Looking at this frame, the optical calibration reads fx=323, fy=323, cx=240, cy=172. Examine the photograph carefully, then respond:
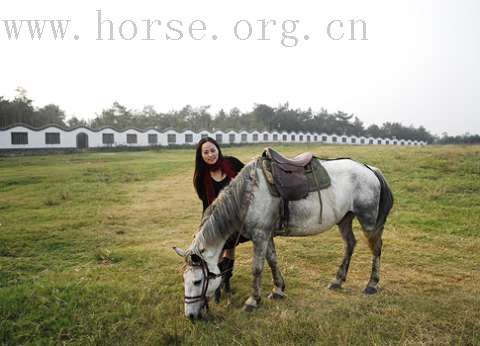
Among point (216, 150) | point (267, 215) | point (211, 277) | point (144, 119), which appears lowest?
point (211, 277)

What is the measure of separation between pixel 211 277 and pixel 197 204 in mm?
6567

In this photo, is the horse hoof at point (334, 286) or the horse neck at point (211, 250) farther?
the horse hoof at point (334, 286)

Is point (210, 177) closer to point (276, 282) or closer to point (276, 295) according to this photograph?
point (276, 282)

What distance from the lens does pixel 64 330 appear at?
132 inches

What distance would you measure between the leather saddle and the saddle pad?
0.14 ft

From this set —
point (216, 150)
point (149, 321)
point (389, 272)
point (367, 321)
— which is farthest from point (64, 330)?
point (389, 272)

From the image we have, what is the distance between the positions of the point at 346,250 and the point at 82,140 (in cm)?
2920

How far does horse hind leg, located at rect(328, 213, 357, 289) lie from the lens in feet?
14.4

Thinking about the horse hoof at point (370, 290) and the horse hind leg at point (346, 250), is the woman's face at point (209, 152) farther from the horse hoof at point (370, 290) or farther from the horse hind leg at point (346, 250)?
the horse hoof at point (370, 290)

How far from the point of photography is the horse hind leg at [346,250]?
4.40 metres

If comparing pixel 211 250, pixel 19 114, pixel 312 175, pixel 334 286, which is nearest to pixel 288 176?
pixel 312 175

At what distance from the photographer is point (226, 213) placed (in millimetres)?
3566

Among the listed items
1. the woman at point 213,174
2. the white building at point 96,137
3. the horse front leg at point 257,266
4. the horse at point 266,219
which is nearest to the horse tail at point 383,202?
the horse at point 266,219

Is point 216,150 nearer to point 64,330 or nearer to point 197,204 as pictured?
point 64,330
